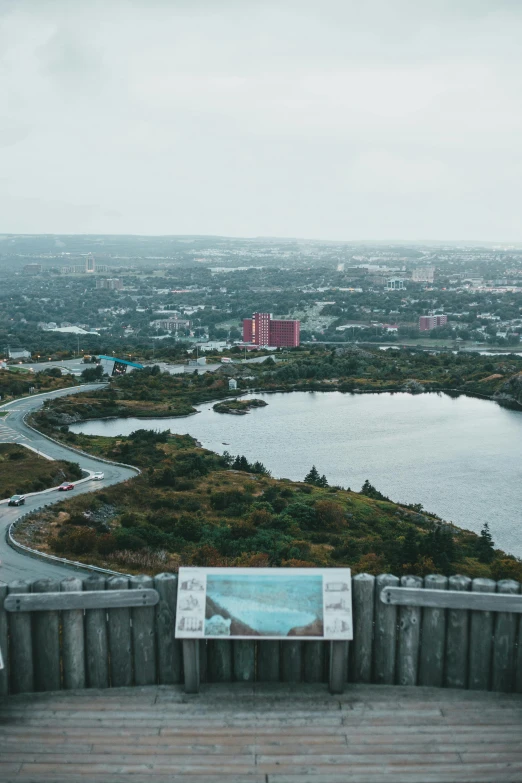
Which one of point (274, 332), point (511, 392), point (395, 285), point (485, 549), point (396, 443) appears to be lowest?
point (395, 285)

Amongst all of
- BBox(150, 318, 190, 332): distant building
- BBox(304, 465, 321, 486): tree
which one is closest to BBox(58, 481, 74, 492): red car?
BBox(304, 465, 321, 486): tree

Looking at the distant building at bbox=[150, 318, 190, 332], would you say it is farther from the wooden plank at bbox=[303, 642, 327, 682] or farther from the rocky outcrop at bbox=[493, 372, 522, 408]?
the wooden plank at bbox=[303, 642, 327, 682]

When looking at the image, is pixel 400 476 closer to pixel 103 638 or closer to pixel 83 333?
pixel 103 638

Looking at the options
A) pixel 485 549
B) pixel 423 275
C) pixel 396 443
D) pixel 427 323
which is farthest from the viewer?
pixel 423 275

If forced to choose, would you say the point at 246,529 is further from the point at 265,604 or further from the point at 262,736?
the point at 262,736

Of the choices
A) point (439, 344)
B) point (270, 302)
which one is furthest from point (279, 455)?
point (270, 302)

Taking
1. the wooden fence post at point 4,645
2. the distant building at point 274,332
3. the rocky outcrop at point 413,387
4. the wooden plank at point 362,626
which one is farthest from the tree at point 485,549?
the distant building at point 274,332

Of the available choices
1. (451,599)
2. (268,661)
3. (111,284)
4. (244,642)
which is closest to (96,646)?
(244,642)
